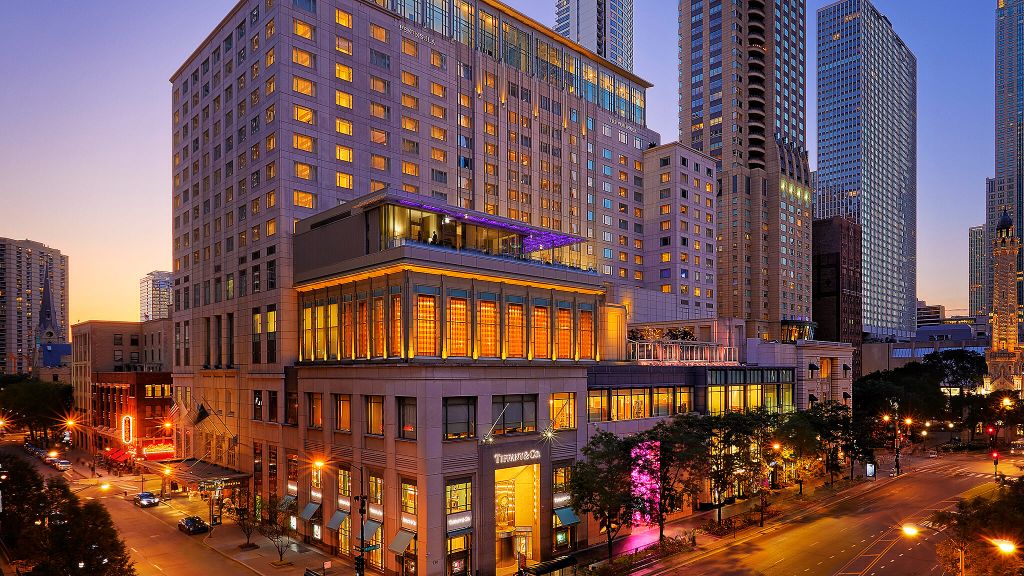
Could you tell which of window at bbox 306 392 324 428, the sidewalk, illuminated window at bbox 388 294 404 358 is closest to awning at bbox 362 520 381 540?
the sidewalk

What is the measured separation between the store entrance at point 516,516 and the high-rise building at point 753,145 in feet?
421

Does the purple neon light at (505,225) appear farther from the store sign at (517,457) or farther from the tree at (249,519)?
the tree at (249,519)

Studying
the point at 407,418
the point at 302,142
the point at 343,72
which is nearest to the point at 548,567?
the point at 407,418

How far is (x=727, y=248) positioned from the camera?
179 metres

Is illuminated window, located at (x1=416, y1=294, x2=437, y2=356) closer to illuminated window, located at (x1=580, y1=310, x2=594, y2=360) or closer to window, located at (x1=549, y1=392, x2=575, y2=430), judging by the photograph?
window, located at (x1=549, y1=392, x2=575, y2=430)

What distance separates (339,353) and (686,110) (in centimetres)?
15817

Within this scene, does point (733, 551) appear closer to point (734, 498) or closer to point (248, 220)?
point (734, 498)

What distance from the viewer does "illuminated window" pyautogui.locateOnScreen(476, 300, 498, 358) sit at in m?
56.0

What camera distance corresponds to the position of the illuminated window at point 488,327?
56.0m

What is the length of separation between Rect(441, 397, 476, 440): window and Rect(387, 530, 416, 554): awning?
731cm

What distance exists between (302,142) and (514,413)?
3759 centimetres

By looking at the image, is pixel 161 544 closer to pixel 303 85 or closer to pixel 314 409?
pixel 314 409

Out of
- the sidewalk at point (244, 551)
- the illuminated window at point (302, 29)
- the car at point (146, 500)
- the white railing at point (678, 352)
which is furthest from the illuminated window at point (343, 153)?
the car at point (146, 500)

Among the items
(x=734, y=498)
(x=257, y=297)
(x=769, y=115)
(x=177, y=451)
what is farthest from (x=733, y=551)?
(x=769, y=115)
